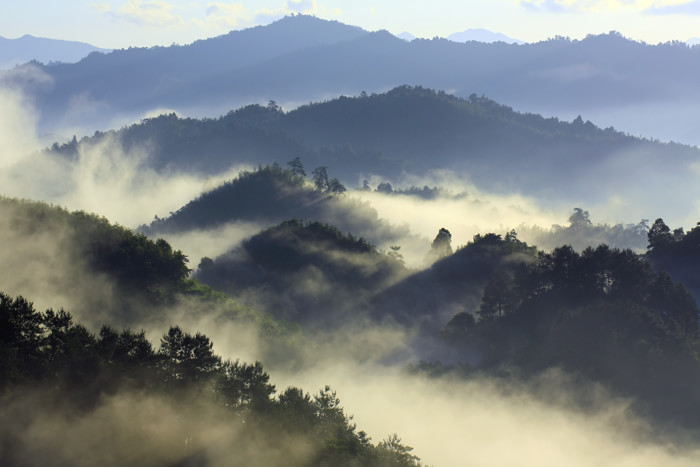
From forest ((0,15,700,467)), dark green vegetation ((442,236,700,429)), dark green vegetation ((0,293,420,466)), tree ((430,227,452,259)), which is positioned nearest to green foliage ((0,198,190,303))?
forest ((0,15,700,467))

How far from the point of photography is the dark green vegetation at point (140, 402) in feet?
161

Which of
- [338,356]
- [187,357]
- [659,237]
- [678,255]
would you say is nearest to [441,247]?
[659,237]

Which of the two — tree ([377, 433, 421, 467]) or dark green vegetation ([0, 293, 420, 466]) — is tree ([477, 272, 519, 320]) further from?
dark green vegetation ([0, 293, 420, 466])

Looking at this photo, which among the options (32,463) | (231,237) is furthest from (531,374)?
(231,237)

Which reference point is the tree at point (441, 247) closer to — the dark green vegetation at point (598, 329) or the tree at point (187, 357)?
the dark green vegetation at point (598, 329)

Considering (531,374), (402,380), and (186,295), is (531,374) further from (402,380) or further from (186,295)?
(186,295)

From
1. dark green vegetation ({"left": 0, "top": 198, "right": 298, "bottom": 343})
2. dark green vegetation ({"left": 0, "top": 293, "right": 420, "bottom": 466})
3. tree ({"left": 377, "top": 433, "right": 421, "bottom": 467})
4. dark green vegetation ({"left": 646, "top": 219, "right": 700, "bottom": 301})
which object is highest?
dark green vegetation ({"left": 0, "top": 198, "right": 298, "bottom": 343})

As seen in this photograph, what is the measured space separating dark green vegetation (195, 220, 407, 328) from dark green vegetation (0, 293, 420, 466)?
230 feet

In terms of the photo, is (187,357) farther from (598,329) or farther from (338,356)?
(598,329)

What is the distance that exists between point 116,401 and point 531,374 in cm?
5976

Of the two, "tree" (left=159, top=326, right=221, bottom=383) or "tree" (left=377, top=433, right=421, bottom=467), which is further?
"tree" (left=159, top=326, right=221, bottom=383)

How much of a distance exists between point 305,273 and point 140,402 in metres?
85.8

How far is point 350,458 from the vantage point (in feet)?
172

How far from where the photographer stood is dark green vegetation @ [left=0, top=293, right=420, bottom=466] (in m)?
49.1
